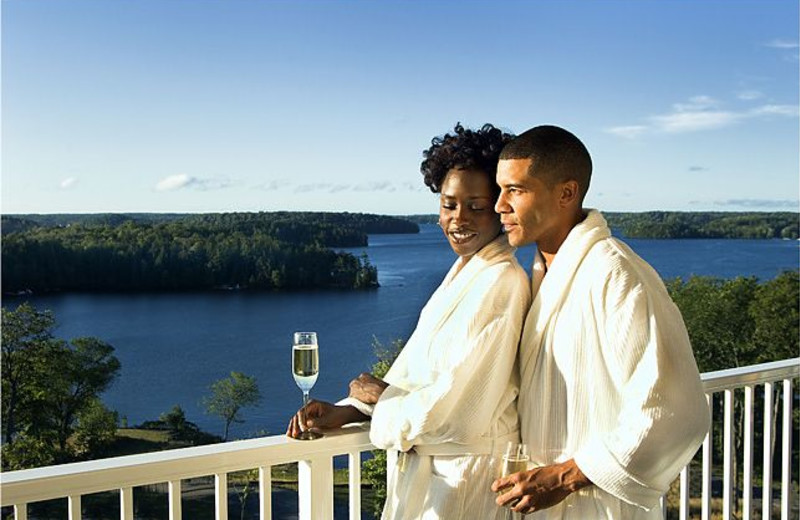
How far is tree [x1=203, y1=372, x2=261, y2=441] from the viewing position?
23.1 meters

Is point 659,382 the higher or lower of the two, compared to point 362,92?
lower

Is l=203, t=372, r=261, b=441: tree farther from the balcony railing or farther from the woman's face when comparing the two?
the woman's face

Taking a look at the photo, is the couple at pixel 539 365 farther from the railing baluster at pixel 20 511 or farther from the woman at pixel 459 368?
the railing baluster at pixel 20 511

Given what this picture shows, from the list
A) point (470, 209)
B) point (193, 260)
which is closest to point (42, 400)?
point (193, 260)

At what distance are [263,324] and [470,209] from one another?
71.7 feet

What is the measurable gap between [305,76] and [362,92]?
7.14 ft

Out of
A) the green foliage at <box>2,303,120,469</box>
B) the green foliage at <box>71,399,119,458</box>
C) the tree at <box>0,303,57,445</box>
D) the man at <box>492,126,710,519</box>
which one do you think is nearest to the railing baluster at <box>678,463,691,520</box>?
the man at <box>492,126,710,519</box>

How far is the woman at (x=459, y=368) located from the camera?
5.48ft

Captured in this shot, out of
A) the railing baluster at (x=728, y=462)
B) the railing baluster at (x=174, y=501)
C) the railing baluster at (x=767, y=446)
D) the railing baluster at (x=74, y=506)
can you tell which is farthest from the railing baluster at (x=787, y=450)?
the railing baluster at (x=74, y=506)

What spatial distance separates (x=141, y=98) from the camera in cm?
2817

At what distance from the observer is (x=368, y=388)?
1920mm

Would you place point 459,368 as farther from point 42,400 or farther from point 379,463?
point 42,400

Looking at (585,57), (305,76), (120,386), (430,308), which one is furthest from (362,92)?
(430,308)

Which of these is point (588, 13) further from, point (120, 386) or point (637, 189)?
point (120, 386)
